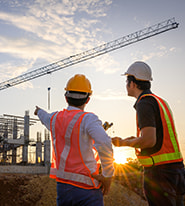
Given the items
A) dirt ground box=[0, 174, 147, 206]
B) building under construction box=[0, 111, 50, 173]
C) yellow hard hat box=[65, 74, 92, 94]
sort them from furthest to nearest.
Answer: building under construction box=[0, 111, 50, 173] → dirt ground box=[0, 174, 147, 206] → yellow hard hat box=[65, 74, 92, 94]

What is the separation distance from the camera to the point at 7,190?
27.5ft

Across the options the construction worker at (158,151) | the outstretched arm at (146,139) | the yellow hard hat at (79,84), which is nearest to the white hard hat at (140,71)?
the construction worker at (158,151)

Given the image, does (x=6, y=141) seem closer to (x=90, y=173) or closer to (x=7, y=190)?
(x=7, y=190)

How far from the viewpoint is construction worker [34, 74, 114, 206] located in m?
2.36

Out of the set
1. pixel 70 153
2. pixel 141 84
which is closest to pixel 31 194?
pixel 70 153

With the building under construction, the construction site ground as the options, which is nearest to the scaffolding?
the building under construction

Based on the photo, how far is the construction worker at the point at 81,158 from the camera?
Result: 236cm

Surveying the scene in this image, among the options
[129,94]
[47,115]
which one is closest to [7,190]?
[47,115]

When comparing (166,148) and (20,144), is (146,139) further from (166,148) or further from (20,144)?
(20,144)

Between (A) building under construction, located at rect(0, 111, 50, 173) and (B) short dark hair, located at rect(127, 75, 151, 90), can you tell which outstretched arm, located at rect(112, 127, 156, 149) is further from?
(A) building under construction, located at rect(0, 111, 50, 173)

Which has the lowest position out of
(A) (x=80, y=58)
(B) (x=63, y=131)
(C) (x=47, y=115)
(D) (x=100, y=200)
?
(D) (x=100, y=200)

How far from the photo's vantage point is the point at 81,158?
7.97ft

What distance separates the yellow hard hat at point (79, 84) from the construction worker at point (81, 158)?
30 cm

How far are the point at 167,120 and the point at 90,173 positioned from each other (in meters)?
0.99
